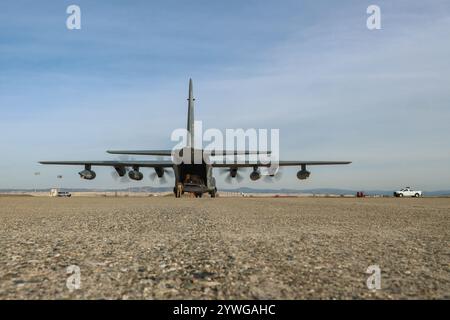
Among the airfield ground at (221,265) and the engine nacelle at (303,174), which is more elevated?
the engine nacelle at (303,174)

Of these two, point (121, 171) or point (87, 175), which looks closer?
point (87, 175)

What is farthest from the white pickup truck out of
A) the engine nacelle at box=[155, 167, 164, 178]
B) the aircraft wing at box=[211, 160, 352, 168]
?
the engine nacelle at box=[155, 167, 164, 178]

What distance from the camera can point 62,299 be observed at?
2719mm

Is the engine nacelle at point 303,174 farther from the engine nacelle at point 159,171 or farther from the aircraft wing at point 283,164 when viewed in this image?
the engine nacelle at point 159,171

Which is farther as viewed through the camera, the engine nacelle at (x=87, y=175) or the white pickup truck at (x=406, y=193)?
the white pickup truck at (x=406, y=193)

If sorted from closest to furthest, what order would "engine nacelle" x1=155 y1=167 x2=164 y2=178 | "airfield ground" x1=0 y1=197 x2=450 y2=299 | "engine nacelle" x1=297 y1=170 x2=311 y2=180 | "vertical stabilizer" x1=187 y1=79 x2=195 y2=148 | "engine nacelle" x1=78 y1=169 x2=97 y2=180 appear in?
"airfield ground" x1=0 y1=197 x2=450 y2=299
"engine nacelle" x1=78 y1=169 x2=97 y2=180
"engine nacelle" x1=297 y1=170 x2=311 y2=180
"engine nacelle" x1=155 y1=167 x2=164 y2=178
"vertical stabilizer" x1=187 y1=79 x2=195 y2=148

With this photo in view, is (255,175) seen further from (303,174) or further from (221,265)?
(221,265)

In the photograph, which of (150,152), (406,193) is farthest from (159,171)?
(406,193)

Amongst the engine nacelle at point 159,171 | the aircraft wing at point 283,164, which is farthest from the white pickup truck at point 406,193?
the engine nacelle at point 159,171

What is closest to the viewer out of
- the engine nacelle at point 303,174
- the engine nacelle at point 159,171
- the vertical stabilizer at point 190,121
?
the engine nacelle at point 303,174

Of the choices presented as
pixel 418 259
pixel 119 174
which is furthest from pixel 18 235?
pixel 119 174

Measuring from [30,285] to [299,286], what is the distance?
7.46ft

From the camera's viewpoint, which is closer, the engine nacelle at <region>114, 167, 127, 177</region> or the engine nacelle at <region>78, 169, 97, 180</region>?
the engine nacelle at <region>78, 169, 97, 180</region>

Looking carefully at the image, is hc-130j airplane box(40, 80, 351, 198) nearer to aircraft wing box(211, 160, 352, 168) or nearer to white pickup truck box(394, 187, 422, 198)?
aircraft wing box(211, 160, 352, 168)
